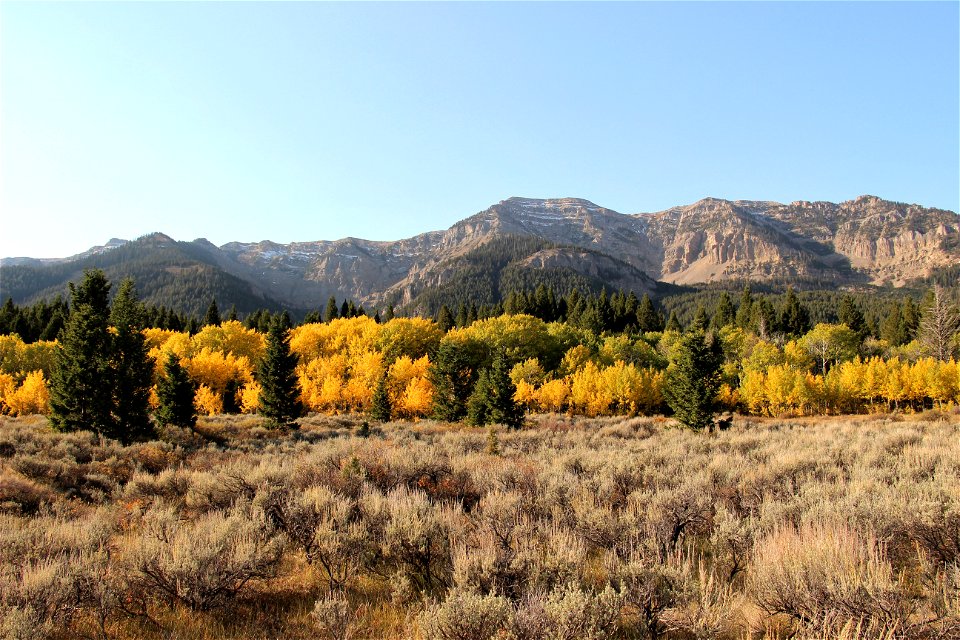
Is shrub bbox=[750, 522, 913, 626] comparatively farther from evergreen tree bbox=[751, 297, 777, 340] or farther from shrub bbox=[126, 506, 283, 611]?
evergreen tree bbox=[751, 297, 777, 340]

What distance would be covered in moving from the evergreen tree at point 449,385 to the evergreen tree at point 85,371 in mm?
25645

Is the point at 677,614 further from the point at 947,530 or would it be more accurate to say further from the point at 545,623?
the point at 947,530

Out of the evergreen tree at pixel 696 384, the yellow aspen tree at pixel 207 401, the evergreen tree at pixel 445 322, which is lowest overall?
the yellow aspen tree at pixel 207 401

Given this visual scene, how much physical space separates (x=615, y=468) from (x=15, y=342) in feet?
253

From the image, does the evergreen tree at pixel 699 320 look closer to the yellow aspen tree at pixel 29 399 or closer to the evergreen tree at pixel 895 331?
the evergreen tree at pixel 895 331

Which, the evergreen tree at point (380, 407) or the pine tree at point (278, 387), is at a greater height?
the pine tree at point (278, 387)

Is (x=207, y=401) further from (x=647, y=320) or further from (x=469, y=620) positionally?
(x=647, y=320)

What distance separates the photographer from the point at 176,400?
98.1 feet

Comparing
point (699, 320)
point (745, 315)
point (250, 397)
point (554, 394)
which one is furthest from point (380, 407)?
point (745, 315)

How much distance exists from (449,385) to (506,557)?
40973 millimetres

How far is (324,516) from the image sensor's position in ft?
25.2

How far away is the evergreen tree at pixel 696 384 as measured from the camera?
2859cm

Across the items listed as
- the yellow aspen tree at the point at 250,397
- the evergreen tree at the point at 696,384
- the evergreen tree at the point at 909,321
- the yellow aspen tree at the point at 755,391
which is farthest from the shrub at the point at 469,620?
the evergreen tree at the point at 909,321

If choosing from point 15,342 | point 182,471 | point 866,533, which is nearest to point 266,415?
point 182,471
